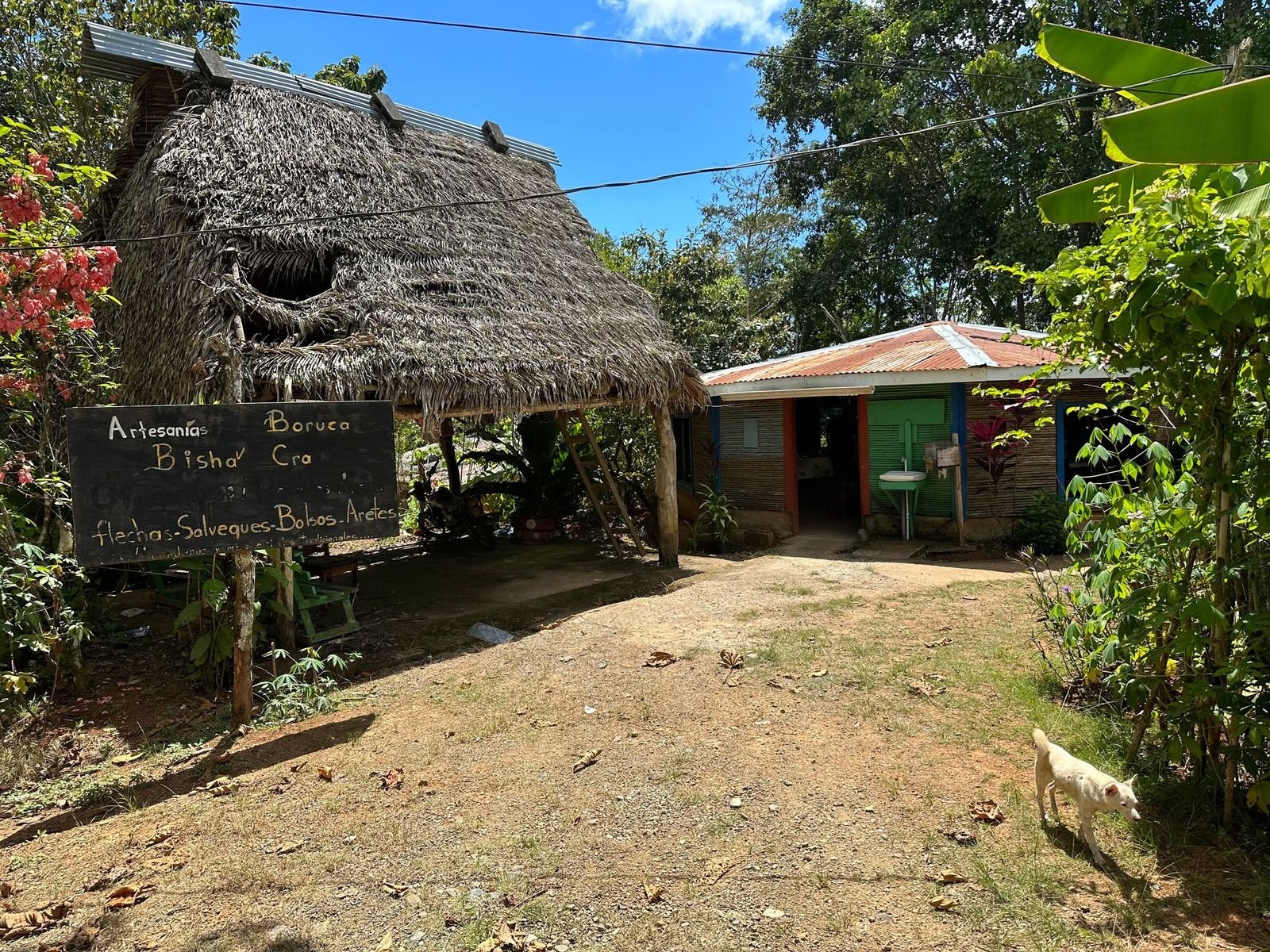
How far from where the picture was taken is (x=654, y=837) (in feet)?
11.2

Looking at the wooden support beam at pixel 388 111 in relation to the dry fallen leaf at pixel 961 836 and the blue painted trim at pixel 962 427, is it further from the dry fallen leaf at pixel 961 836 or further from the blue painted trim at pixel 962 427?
the dry fallen leaf at pixel 961 836

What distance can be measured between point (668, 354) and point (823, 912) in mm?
6983

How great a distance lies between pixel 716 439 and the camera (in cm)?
1228

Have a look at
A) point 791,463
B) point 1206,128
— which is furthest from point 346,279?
point 791,463

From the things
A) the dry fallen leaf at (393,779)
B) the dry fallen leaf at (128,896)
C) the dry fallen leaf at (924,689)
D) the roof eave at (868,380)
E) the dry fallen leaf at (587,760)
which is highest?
the roof eave at (868,380)

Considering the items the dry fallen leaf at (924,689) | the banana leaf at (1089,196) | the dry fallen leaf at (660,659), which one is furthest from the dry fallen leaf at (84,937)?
the banana leaf at (1089,196)

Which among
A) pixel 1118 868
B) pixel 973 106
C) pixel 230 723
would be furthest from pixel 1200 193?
pixel 973 106

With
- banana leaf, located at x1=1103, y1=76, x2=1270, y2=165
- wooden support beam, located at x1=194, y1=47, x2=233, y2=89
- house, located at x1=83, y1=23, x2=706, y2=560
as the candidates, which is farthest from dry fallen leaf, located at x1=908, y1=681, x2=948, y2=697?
wooden support beam, located at x1=194, y1=47, x2=233, y2=89

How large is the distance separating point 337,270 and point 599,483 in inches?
210

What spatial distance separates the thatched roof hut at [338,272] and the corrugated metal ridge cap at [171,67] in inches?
1.0

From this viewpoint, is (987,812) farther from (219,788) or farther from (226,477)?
(226,477)

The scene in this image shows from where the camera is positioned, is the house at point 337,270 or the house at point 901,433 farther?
the house at point 901,433

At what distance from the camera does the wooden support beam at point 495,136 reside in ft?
36.9

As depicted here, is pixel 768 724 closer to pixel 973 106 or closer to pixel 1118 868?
pixel 1118 868
